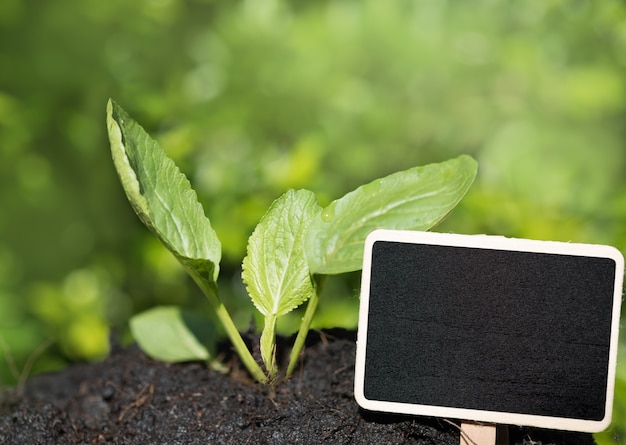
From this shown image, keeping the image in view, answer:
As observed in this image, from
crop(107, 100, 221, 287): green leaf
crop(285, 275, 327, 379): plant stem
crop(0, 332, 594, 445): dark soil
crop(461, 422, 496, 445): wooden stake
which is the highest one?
crop(107, 100, 221, 287): green leaf

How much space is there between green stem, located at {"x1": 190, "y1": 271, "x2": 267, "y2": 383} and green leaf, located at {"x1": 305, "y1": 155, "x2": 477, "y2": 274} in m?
0.12

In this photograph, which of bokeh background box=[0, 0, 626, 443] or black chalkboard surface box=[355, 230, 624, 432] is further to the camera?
bokeh background box=[0, 0, 626, 443]

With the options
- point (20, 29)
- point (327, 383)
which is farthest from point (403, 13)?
point (327, 383)

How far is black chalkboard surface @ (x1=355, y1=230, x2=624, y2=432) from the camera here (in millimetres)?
627

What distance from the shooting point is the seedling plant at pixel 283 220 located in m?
0.66

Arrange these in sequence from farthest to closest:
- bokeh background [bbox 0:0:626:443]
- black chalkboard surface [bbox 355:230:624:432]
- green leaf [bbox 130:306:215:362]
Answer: bokeh background [bbox 0:0:626:443] → green leaf [bbox 130:306:215:362] → black chalkboard surface [bbox 355:230:624:432]

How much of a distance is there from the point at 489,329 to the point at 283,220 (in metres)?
0.23

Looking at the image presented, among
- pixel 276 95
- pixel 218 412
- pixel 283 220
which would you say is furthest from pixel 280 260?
pixel 276 95

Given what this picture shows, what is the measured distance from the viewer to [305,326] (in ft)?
2.36

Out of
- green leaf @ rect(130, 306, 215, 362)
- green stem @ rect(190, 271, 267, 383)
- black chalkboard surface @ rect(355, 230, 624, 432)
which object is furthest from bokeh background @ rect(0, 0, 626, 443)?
black chalkboard surface @ rect(355, 230, 624, 432)

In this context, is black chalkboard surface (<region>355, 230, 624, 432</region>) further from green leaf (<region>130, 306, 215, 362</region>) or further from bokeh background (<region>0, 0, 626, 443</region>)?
bokeh background (<region>0, 0, 626, 443</region>)

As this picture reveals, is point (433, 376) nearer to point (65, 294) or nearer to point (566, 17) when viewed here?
point (65, 294)

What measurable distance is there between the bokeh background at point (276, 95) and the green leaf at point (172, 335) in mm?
718

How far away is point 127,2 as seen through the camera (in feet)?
5.84
